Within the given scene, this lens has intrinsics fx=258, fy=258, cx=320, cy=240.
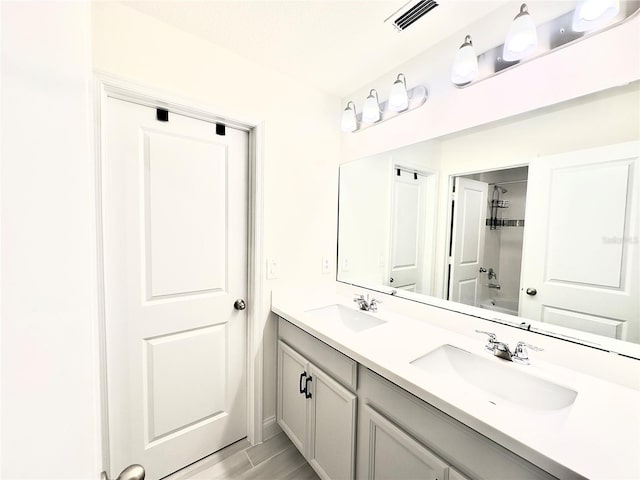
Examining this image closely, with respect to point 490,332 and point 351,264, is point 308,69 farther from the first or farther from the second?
point 490,332

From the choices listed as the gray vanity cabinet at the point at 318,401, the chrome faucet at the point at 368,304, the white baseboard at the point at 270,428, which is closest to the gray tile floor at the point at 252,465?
the white baseboard at the point at 270,428

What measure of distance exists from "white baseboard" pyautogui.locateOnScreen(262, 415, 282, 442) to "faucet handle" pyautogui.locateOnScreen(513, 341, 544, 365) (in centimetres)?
144

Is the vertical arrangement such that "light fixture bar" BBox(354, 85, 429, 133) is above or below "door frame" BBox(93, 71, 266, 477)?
above

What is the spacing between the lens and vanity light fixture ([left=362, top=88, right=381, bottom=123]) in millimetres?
1578

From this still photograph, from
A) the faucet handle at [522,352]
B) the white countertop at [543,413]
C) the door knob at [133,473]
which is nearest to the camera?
the door knob at [133,473]

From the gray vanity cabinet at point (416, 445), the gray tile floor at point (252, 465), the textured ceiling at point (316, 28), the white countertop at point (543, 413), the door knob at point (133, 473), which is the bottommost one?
the gray tile floor at point (252, 465)

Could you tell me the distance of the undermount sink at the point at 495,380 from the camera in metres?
0.85

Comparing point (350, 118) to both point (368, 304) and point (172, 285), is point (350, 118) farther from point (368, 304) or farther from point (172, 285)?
point (172, 285)

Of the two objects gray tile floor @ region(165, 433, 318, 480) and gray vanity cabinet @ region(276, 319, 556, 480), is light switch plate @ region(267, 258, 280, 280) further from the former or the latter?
gray tile floor @ region(165, 433, 318, 480)

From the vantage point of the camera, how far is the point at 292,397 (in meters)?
1.48

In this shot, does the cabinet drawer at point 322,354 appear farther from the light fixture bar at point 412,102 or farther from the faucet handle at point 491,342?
the light fixture bar at point 412,102

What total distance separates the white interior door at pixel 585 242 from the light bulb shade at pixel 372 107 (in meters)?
0.88

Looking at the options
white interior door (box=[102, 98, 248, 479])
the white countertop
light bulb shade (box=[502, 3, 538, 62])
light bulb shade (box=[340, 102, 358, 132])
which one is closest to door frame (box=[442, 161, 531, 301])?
the white countertop

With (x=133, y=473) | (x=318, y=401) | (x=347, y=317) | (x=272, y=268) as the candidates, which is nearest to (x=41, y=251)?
(x=133, y=473)
